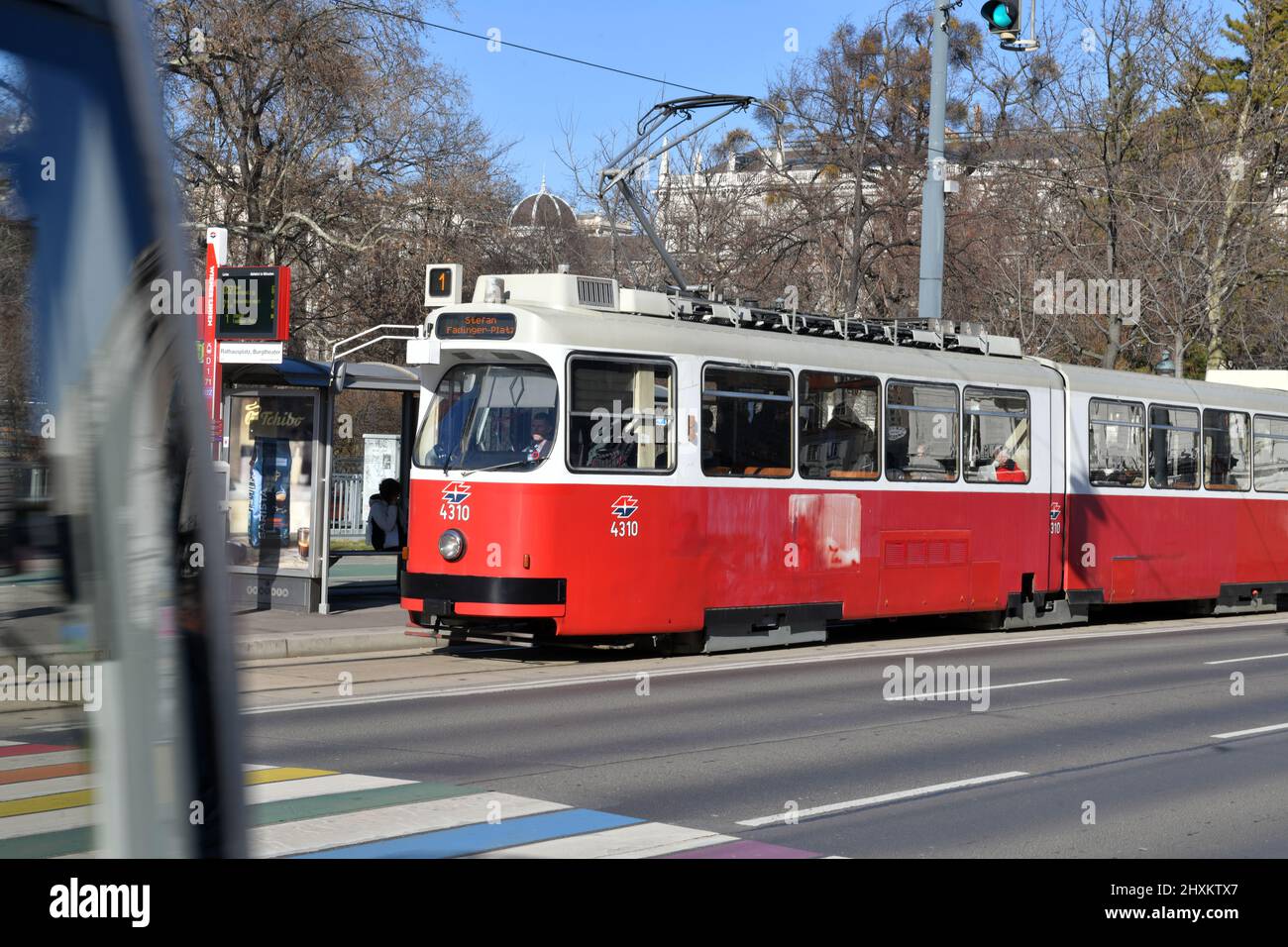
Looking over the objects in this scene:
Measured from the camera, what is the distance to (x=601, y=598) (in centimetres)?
1434

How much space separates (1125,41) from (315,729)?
26.9m

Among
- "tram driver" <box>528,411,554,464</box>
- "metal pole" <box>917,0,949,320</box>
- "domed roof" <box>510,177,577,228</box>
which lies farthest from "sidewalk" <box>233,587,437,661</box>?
"domed roof" <box>510,177,577,228</box>

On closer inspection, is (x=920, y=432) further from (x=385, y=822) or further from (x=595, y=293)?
(x=385, y=822)

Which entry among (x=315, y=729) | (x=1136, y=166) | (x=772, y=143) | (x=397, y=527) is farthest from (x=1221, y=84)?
(x=315, y=729)

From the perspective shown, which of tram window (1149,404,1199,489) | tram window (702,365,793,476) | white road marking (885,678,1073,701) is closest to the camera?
white road marking (885,678,1073,701)

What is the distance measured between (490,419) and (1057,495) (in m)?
8.81

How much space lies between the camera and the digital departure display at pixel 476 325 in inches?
565

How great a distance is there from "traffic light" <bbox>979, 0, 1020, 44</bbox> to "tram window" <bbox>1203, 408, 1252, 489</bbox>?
25.2 feet

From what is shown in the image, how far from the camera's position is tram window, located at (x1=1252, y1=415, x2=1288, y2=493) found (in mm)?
23984

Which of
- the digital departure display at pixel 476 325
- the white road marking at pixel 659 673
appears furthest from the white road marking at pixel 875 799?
the digital departure display at pixel 476 325

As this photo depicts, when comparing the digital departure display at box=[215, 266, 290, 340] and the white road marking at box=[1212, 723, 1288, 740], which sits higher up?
the digital departure display at box=[215, 266, 290, 340]

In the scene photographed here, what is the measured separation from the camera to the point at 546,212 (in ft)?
124

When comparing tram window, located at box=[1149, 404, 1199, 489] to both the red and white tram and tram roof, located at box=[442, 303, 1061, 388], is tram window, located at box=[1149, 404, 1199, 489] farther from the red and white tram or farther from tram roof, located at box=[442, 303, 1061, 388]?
tram roof, located at box=[442, 303, 1061, 388]
